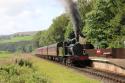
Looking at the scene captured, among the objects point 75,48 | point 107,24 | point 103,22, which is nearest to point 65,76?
point 75,48

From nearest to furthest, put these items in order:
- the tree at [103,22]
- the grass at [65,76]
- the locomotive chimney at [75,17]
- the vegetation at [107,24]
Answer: the grass at [65,76]
the locomotive chimney at [75,17]
the vegetation at [107,24]
the tree at [103,22]

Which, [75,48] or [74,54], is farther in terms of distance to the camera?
[74,54]

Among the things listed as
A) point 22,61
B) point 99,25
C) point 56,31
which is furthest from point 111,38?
point 56,31

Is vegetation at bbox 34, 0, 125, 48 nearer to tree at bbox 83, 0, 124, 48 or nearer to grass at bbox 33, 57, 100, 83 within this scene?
tree at bbox 83, 0, 124, 48

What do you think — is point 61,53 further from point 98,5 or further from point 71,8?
point 98,5

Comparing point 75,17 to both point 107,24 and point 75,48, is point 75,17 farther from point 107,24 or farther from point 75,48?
point 107,24

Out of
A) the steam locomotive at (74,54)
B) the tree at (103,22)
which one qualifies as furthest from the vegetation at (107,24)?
the steam locomotive at (74,54)

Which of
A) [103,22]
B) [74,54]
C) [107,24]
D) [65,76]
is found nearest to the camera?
[65,76]

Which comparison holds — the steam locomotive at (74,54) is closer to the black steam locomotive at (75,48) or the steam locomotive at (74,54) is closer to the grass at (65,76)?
the black steam locomotive at (75,48)

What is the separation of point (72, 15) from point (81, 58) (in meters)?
4.95

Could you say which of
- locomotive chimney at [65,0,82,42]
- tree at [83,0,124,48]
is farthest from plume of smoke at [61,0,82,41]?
tree at [83,0,124,48]

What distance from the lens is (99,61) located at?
141 ft

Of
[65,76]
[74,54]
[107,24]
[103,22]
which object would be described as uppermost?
[103,22]

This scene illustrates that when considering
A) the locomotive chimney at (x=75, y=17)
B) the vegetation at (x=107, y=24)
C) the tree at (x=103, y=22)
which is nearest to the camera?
the locomotive chimney at (x=75, y=17)
